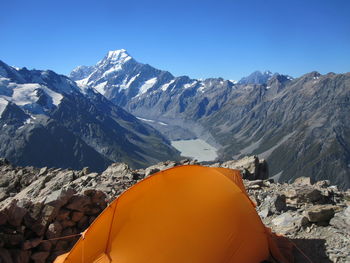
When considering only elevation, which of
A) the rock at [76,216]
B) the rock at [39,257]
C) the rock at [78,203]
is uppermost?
the rock at [78,203]

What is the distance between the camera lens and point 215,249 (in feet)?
44.3

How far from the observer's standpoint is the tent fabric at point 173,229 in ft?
43.2

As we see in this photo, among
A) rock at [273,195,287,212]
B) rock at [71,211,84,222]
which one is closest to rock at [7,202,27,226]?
rock at [71,211,84,222]

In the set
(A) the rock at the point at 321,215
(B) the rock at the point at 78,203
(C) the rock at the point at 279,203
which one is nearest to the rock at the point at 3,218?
(B) the rock at the point at 78,203

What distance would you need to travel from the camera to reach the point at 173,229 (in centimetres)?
1343

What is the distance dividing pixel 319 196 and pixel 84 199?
1272cm

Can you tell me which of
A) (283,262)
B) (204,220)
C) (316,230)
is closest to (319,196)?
(316,230)

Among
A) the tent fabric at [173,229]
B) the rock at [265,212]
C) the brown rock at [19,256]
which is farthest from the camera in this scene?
the rock at [265,212]

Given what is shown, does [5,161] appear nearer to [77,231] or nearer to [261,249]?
[77,231]

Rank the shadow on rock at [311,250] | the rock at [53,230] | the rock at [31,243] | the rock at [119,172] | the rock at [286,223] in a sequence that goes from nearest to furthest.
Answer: the shadow on rock at [311,250] → the rock at [31,243] → the rock at [286,223] → the rock at [53,230] → the rock at [119,172]

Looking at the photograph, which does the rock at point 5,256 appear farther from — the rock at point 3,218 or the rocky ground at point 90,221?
the rock at point 3,218

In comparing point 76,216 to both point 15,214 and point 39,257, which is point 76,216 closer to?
point 39,257

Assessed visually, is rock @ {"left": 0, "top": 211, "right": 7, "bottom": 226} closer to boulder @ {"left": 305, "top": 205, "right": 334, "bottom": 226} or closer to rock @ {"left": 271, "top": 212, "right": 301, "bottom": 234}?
rock @ {"left": 271, "top": 212, "right": 301, "bottom": 234}

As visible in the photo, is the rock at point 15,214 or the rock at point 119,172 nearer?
the rock at point 15,214
